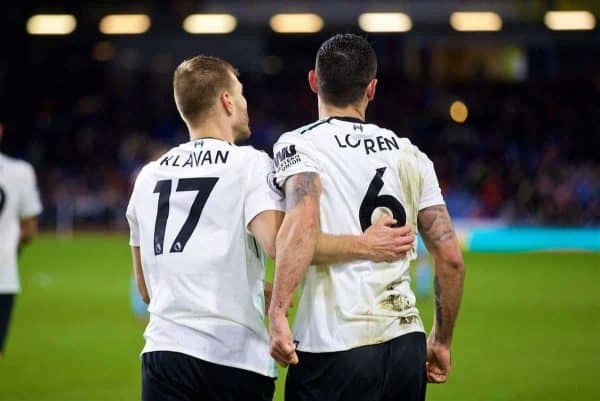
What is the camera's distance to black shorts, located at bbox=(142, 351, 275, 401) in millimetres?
4516

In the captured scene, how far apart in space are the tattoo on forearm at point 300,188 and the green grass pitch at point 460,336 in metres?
5.55

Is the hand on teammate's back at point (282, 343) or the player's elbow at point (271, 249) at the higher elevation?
the player's elbow at point (271, 249)

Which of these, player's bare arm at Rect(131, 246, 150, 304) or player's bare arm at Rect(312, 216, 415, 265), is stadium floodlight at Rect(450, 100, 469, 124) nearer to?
player's bare arm at Rect(131, 246, 150, 304)

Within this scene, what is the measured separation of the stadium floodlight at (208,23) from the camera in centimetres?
3669

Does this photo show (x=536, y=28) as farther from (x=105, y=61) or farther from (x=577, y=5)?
(x=105, y=61)

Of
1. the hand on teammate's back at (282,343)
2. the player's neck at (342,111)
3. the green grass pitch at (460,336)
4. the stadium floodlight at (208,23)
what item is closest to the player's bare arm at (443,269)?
the player's neck at (342,111)

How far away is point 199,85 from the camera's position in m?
4.77

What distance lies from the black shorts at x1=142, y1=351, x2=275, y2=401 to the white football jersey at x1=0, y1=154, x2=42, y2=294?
5521mm

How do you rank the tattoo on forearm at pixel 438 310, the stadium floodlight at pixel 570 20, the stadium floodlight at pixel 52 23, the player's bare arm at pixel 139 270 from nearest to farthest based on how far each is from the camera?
the tattoo on forearm at pixel 438 310 < the player's bare arm at pixel 139 270 < the stadium floodlight at pixel 570 20 < the stadium floodlight at pixel 52 23

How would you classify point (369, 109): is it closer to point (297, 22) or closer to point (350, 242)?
point (297, 22)

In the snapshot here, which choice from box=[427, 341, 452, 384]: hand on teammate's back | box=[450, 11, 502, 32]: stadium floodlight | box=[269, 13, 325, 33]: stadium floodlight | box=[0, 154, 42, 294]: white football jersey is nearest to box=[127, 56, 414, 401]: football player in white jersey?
box=[427, 341, 452, 384]: hand on teammate's back

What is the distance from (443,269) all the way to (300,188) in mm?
761

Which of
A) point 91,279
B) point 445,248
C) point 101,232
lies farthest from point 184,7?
point 445,248

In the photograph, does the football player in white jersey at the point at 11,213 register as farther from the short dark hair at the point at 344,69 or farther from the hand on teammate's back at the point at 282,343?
the hand on teammate's back at the point at 282,343
